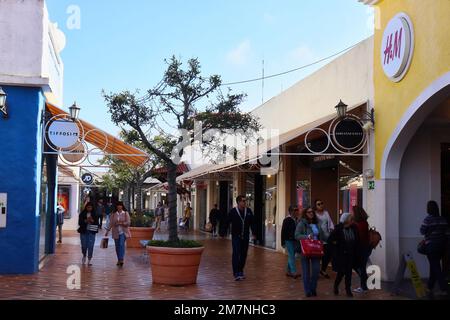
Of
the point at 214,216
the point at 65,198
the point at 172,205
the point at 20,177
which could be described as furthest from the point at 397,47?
the point at 65,198

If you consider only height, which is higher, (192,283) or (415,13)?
(415,13)

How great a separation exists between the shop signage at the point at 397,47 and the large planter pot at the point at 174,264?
197 inches

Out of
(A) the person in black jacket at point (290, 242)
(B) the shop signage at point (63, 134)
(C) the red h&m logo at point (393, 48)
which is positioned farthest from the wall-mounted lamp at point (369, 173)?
(B) the shop signage at point (63, 134)

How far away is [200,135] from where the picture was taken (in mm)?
11055

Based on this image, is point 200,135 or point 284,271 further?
point 284,271

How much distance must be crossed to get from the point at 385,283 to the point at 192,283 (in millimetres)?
3711

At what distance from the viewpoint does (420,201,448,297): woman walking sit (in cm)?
952

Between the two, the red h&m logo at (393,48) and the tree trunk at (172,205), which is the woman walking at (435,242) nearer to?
the red h&m logo at (393,48)

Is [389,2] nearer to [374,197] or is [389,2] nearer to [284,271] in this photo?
[374,197]

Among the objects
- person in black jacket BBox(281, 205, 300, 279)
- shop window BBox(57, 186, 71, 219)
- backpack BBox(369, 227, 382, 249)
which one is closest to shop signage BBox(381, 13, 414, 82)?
backpack BBox(369, 227, 382, 249)

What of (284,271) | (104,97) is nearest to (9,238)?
(104,97)

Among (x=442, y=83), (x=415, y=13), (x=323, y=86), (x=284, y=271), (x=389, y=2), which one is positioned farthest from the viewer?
(x=323, y=86)

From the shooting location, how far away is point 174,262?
10133 mm

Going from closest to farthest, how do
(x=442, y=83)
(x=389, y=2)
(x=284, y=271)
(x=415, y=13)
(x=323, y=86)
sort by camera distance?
(x=442, y=83) < (x=415, y=13) < (x=389, y=2) < (x=284, y=271) < (x=323, y=86)
